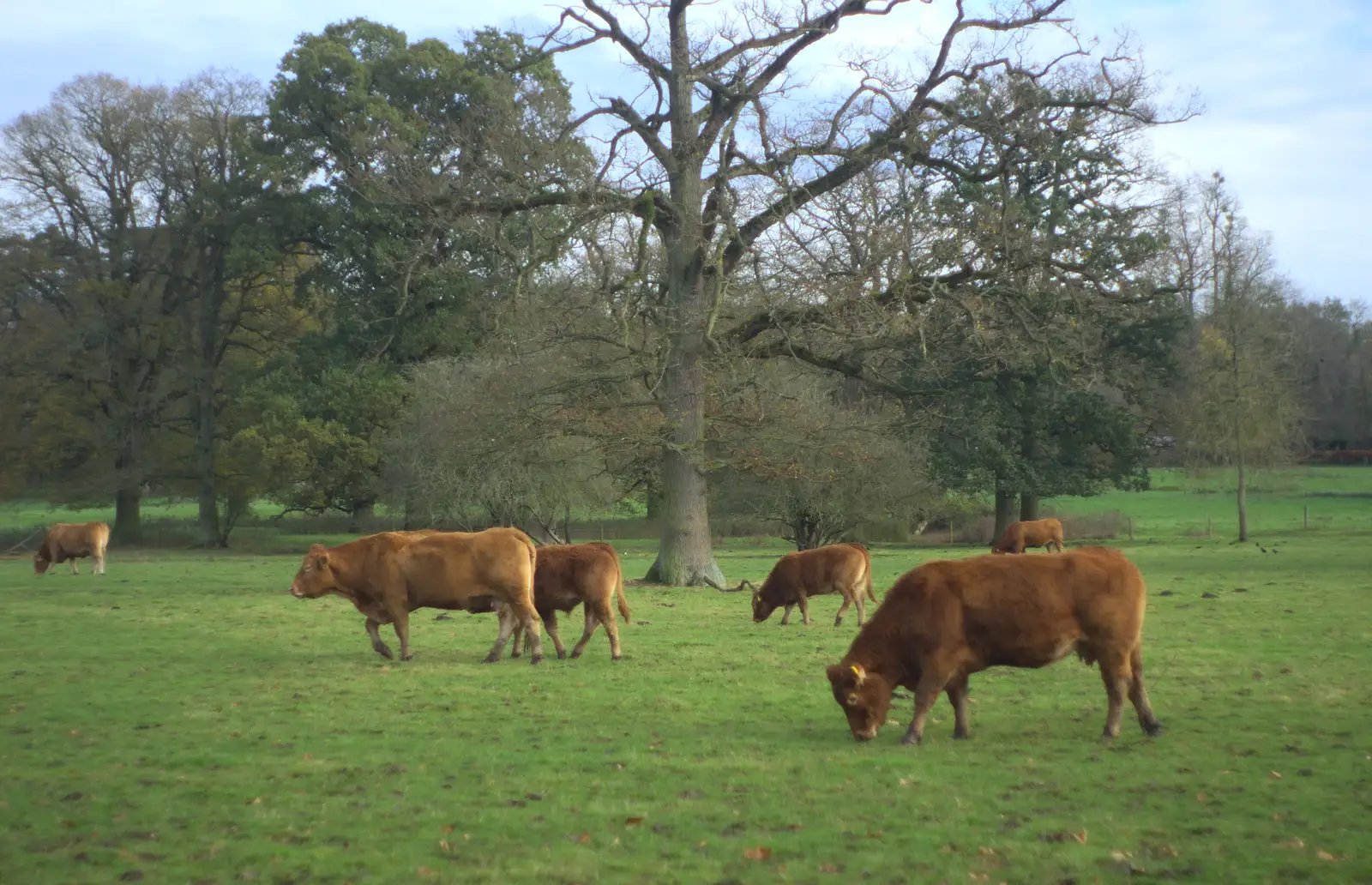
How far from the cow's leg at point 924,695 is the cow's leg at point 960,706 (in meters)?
0.21

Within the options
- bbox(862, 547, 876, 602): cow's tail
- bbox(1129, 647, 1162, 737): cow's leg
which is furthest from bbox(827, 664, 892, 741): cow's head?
bbox(862, 547, 876, 602): cow's tail

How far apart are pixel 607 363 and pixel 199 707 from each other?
46.1 feet

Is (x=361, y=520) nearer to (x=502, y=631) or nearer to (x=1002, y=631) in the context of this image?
(x=502, y=631)

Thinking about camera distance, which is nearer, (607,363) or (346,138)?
(607,363)

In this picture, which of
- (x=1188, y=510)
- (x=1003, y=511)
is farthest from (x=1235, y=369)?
(x=1188, y=510)

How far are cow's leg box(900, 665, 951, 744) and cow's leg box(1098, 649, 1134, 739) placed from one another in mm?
1187

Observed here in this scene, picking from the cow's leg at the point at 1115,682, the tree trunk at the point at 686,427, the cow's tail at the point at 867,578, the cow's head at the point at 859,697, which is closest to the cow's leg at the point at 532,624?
the cow's head at the point at 859,697

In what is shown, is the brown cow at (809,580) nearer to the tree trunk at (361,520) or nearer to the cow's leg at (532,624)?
the cow's leg at (532,624)

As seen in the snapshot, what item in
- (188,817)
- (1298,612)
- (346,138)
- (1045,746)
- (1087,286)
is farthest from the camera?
(346,138)

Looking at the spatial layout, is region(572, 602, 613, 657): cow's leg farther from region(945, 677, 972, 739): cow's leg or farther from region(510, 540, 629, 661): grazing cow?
region(945, 677, 972, 739): cow's leg

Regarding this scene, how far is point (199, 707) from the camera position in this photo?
433 inches

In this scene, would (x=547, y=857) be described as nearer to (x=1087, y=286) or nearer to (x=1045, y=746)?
(x=1045, y=746)

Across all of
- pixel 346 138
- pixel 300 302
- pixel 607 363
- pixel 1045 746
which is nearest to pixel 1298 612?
pixel 1045 746

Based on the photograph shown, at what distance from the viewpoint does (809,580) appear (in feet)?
59.7
